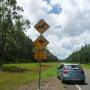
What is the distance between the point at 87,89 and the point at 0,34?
43.6 m

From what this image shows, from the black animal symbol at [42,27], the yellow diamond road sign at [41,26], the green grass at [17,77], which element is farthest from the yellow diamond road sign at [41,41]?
the green grass at [17,77]

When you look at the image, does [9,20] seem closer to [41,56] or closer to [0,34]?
[0,34]

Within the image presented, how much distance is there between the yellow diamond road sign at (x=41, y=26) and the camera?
21469 mm

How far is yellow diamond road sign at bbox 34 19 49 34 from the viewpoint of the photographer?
21469 millimetres

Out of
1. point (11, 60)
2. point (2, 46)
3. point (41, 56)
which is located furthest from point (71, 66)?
point (11, 60)

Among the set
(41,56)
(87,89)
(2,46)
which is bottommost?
(87,89)

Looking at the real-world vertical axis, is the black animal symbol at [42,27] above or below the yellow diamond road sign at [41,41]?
above

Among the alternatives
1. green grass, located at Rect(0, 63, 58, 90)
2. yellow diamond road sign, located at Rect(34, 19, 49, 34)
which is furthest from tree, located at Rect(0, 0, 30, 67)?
yellow diamond road sign, located at Rect(34, 19, 49, 34)

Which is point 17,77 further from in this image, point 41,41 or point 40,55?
point 40,55

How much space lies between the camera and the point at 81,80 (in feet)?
94.4

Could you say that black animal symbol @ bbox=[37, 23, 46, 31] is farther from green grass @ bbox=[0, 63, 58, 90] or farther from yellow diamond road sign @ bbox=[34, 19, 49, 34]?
green grass @ bbox=[0, 63, 58, 90]

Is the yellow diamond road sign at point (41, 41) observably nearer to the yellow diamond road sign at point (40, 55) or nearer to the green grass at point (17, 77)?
the yellow diamond road sign at point (40, 55)

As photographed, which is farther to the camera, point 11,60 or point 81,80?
point 11,60

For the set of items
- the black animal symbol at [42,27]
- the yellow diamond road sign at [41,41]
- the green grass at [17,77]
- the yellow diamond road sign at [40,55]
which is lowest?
the green grass at [17,77]
